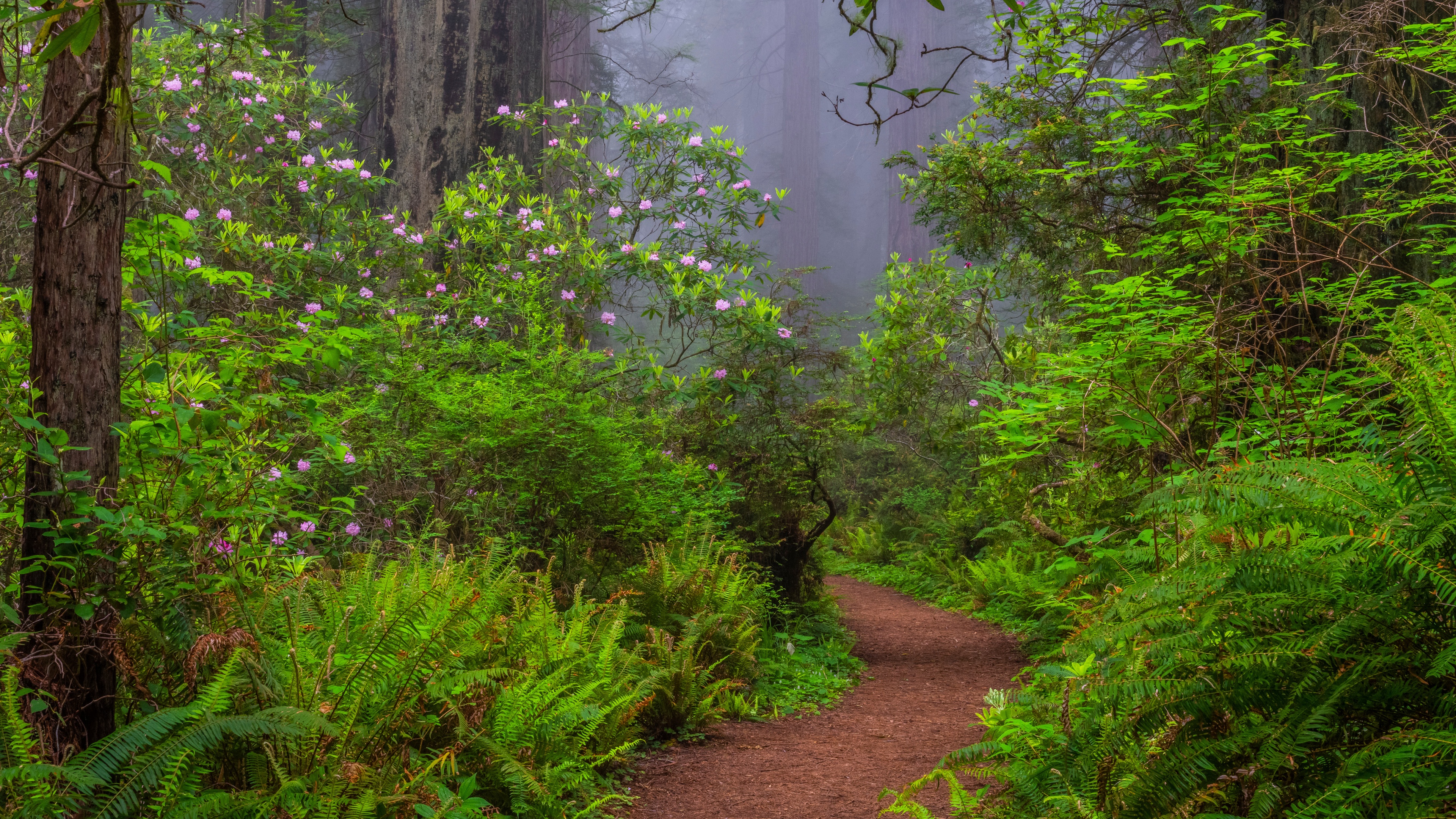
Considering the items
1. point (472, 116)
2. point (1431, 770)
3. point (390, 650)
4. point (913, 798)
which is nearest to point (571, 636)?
point (390, 650)

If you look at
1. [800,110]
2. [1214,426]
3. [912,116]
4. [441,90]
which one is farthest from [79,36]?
[800,110]

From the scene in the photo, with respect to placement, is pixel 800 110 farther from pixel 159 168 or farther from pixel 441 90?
pixel 159 168

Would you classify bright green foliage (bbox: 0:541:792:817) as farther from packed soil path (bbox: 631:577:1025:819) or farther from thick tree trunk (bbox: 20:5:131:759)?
packed soil path (bbox: 631:577:1025:819)

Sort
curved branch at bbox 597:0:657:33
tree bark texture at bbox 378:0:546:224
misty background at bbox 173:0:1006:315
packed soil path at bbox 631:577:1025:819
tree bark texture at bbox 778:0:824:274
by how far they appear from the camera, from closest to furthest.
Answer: curved branch at bbox 597:0:657:33 < packed soil path at bbox 631:577:1025:819 < tree bark texture at bbox 378:0:546:224 < misty background at bbox 173:0:1006:315 < tree bark texture at bbox 778:0:824:274

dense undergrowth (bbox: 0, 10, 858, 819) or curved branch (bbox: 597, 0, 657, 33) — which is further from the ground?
curved branch (bbox: 597, 0, 657, 33)

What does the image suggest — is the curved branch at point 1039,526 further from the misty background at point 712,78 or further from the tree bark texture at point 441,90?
the tree bark texture at point 441,90

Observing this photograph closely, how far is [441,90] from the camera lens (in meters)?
10.9

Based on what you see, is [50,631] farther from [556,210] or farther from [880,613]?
[880,613]

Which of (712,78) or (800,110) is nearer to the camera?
(800,110)

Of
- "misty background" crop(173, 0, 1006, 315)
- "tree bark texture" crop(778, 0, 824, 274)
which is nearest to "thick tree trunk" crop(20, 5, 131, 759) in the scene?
"misty background" crop(173, 0, 1006, 315)

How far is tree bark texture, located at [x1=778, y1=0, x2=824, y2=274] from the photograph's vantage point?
2984 centimetres

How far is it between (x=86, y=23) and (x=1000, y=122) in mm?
7645

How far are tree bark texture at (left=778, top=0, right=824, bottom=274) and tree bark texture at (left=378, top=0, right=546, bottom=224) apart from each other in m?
18.5

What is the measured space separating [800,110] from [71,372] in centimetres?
2997
